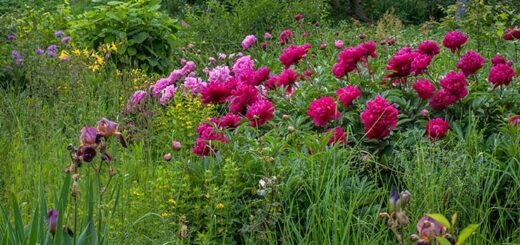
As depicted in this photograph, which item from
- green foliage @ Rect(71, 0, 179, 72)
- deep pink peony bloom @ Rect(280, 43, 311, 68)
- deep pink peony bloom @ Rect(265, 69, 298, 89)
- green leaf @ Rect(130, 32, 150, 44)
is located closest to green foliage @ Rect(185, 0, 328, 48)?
green foliage @ Rect(71, 0, 179, 72)

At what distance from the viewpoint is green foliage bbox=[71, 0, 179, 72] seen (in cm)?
684

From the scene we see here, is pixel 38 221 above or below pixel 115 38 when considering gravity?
above

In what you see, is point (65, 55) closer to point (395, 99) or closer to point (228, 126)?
point (228, 126)

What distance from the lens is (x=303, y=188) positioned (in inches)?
123

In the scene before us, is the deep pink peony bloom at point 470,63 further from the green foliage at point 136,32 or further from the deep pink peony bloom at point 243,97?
the green foliage at point 136,32

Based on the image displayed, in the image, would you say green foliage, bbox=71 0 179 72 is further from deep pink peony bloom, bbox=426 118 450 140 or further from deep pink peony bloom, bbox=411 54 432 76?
deep pink peony bloom, bbox=426 118 450 140

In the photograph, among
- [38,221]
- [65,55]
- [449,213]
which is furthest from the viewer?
[65,55]

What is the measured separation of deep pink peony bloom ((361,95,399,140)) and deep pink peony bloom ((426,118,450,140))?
0.18 metres

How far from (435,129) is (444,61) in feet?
10.8

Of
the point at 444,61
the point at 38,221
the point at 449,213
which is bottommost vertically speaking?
the point at 444,61

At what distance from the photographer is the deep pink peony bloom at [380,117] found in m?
3.19

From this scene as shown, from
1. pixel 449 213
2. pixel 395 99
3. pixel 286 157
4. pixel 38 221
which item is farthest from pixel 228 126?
pixel 38 221

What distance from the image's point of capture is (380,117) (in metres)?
3.19

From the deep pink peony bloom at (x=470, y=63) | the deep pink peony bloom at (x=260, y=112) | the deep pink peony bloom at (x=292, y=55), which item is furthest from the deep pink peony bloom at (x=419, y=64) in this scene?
the deep pink peony bloom at (x=260, y=112)
